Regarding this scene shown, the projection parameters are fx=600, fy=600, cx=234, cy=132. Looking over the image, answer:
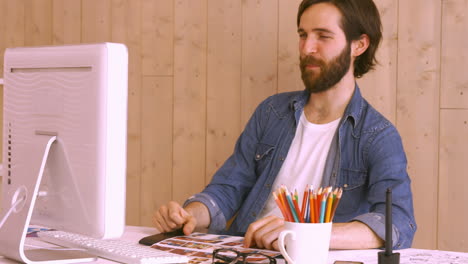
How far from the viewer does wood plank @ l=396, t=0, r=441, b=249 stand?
2.09 m

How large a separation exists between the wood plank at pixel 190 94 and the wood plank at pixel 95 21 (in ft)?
1.14

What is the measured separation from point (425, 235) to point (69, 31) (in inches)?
68.4

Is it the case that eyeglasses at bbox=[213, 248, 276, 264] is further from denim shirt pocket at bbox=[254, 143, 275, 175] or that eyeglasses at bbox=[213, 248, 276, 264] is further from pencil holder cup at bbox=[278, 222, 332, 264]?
denim shirt pocket at bbox=[254, 143, 275, 175]

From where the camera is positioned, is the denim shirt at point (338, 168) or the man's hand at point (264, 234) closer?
the man's hand at point (264, 234)

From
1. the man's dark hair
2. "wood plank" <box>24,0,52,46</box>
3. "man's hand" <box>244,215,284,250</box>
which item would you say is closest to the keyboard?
"man's hand" <box>244,215,284,250</box>

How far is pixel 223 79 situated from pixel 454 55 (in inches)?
34.4

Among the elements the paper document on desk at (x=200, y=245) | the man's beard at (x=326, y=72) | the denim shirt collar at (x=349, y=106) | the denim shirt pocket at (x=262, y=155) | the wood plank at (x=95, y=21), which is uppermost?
the wood plank at (x=95, y=21)

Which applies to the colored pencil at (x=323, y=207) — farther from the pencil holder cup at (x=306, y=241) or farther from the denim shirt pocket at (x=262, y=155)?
the denim shirt pocket at (x=262, y=155)

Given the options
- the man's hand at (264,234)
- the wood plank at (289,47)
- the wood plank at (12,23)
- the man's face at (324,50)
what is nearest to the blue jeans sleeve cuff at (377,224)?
the man's hand at (264,234)

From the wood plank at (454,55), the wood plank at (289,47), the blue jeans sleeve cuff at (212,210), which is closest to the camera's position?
the blue jeans sleeve cuff at (212,210)

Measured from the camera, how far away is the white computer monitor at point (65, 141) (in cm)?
105

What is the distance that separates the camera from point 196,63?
2.45 metres

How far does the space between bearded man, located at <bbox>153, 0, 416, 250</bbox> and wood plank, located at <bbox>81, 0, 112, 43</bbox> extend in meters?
0.93

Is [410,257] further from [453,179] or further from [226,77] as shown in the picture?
[226,77]
